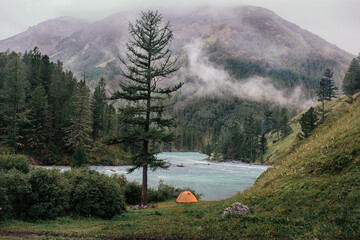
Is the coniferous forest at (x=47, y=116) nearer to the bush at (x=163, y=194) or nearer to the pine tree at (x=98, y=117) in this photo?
the pine tree at (x=98, y=117)

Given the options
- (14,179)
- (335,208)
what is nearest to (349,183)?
(335,208)

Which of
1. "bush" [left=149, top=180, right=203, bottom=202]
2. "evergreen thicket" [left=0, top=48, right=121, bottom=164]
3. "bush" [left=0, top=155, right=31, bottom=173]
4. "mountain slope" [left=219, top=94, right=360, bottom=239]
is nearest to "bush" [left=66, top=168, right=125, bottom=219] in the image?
"bush" [left=0, top=155, right=31, bottom=173]

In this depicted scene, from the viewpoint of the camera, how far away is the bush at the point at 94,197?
63.2ft

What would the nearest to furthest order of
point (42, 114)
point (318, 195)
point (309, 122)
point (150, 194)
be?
point (318, 195)
point (150, 194)
point (42, 114)
point (309, 122)

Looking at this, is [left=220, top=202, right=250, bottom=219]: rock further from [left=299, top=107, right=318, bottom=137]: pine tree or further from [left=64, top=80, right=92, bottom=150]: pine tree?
[left=299, top=107, right=318, bottom=137]: pine tree

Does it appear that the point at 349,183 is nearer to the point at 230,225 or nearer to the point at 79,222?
the point at 230,225

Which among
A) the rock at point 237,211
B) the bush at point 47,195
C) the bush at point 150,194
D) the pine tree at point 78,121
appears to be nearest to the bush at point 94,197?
the bush at point 47,195

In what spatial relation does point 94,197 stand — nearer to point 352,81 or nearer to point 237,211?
point 237,211

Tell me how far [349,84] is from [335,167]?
94.4 meters

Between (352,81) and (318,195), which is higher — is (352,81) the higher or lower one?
the higher one

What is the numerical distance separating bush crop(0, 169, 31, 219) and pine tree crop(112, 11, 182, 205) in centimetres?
1059

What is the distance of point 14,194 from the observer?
16906mm

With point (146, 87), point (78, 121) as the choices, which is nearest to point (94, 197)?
point (146, 87)

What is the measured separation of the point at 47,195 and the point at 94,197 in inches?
128
